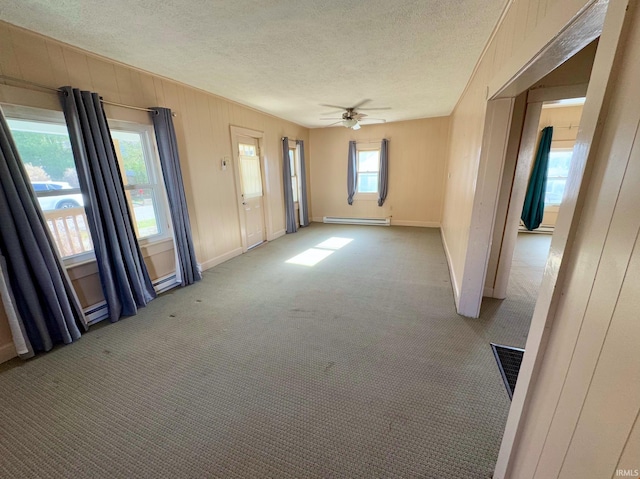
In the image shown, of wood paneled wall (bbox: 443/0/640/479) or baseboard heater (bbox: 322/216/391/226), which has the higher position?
wood paneled wall (bbox: 443/0/640/479)

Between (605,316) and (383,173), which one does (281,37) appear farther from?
(383,173)

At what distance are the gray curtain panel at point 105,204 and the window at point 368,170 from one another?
16.6ft

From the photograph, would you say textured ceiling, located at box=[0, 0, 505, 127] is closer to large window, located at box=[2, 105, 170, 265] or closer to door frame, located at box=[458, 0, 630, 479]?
large window, located at box=[2, 105, 170, 265]

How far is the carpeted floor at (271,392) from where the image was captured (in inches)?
50.2

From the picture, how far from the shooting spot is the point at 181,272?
3221 millimetres

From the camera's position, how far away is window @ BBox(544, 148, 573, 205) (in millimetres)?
5246

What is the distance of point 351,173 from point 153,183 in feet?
14.5

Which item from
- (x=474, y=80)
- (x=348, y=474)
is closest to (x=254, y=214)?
(x=474, y=80)

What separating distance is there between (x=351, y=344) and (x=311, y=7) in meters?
2.47

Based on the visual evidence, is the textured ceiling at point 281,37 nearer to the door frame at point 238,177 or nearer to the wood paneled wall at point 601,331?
the door frame at point 238,177

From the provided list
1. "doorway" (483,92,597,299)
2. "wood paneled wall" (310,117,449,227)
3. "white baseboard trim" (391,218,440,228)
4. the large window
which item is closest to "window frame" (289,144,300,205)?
"wood paneled wall" (310,117,449,227)

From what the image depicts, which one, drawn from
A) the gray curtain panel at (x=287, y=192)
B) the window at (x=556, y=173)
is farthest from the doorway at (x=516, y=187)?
the gray curtain panel at (x=287, y=192)

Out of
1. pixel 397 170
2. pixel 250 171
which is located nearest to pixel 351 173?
pixel 397 170

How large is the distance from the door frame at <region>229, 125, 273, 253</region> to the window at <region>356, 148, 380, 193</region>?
2.52 m
